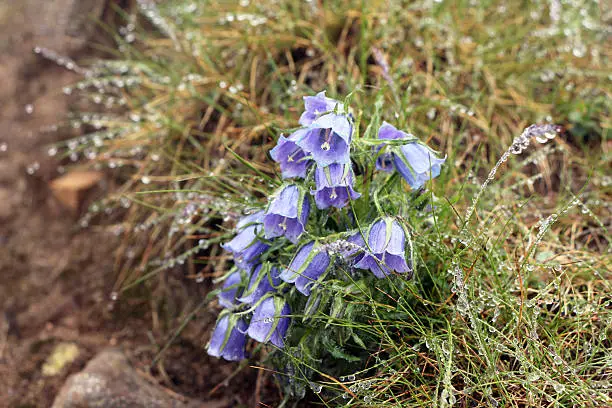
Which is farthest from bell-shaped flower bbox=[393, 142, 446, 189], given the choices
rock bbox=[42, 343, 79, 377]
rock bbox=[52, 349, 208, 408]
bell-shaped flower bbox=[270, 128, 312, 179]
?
rock bbox=[42, 343, 79, 377]

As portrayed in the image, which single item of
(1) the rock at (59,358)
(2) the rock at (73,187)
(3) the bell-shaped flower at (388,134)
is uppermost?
(3) the bell-shaped flower at (388,134)

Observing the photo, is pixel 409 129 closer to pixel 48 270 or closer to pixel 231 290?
pixel 231 290

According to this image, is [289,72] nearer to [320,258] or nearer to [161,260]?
[161,260]

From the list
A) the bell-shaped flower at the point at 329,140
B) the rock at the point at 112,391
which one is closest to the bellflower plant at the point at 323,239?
the bell-shaped flower at the point at 329,140

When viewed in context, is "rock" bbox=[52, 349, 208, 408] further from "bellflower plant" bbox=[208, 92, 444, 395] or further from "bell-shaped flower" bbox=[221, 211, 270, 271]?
"bell-shaped flower" bbox=[221, 211, 270, 271]

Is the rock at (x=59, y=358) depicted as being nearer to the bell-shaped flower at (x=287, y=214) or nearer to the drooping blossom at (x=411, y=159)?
the bell-shaped flower at (x=287, y=214)

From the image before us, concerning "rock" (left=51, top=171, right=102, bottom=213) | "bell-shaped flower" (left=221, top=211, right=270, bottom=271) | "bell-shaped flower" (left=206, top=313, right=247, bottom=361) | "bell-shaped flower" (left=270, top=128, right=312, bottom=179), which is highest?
"bell-shaped flower" (left=270, top=128, right=312, bottom=179)
